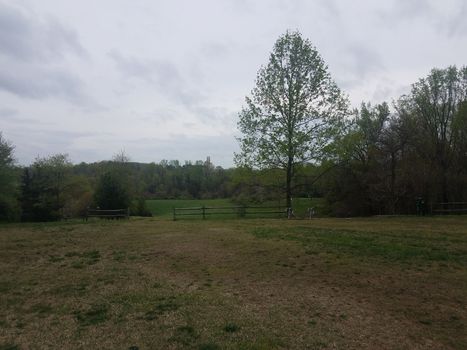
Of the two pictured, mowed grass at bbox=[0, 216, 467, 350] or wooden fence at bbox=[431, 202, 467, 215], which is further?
wooden fence at bbox=[431, 202, 467, 215]

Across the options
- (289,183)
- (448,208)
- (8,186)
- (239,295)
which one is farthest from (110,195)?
(239,295)

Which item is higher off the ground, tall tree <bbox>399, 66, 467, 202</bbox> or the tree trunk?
tall tree <bbox>399, 66, 467, 202</bbox>

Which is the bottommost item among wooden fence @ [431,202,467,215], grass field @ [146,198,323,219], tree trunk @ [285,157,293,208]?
grass field @ [146,198,323,219]

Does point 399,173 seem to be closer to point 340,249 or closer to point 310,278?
point 340,249

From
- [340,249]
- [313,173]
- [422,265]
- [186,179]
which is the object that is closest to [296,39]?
[313,173]

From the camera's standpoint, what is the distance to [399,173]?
34.5 m

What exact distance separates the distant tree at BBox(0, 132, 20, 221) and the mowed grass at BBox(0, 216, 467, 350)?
22.8 meters

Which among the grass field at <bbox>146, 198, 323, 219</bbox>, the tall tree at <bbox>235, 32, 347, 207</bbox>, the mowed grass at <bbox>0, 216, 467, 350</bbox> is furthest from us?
the grass field at <bbox>146, 198, 323, 219</bbox>

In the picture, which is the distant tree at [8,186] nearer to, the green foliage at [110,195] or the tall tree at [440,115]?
the green foliage at [110,195]

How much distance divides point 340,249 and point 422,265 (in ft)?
8.74

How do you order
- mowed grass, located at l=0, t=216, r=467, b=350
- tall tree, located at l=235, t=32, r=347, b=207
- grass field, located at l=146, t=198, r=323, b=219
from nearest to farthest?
1. mowed grass, located at l=0, t=216, r=467, b=350
2. tall tree, located at l=235, t=32, r=347, b=207
3. grass field, located at l=146, t=198, r=323, b=219

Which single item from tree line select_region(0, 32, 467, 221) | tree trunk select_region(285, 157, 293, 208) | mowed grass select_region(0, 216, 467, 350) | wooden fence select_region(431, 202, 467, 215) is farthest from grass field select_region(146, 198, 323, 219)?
mowed grass select_region(0, 216, 467, 350)

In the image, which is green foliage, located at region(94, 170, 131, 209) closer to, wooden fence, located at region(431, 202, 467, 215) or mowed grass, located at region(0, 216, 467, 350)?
mowed grass, located at region(0, 216, 467, 350)

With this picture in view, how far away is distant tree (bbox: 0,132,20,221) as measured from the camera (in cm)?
3212
